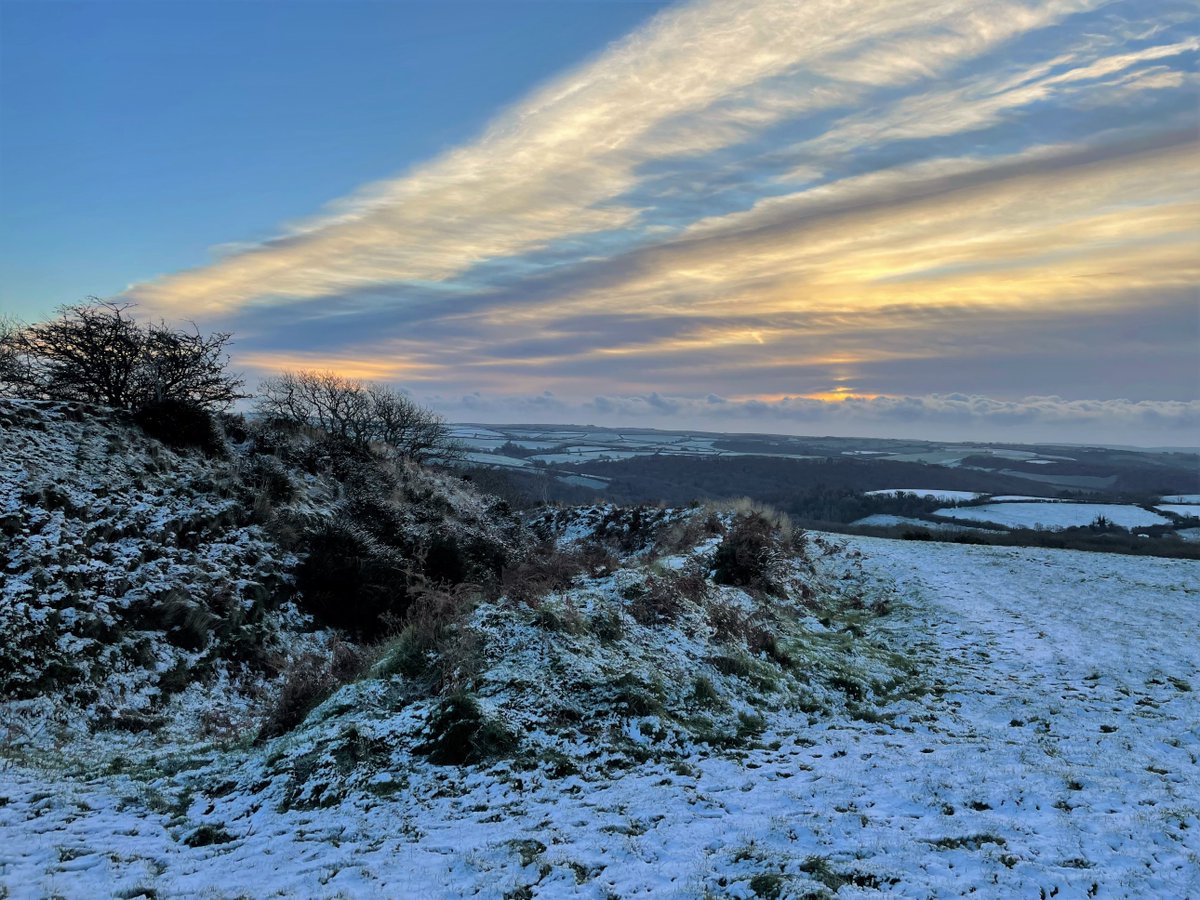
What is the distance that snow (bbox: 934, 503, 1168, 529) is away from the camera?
2245 inches

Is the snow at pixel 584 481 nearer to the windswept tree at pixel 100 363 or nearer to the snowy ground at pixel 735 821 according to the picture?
the windswept tree at pixel 100 363

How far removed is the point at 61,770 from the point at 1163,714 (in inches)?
601

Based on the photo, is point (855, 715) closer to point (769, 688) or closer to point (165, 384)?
point (769, 688)

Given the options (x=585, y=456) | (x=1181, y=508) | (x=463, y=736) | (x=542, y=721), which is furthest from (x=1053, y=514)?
(x=585, y=456)

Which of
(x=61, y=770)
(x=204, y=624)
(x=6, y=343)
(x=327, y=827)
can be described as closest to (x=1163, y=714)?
(x=327, y=827)

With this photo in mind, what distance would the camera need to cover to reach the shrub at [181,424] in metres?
18.0

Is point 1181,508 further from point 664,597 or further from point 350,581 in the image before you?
point 350,581

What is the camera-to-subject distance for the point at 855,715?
9758 millimetres

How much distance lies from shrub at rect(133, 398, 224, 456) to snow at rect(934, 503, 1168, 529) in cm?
6347

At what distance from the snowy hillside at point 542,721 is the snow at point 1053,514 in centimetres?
4713

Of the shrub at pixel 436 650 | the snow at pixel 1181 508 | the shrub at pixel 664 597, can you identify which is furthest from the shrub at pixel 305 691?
the snow at pixel 1181 508

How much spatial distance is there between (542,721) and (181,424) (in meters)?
16.3

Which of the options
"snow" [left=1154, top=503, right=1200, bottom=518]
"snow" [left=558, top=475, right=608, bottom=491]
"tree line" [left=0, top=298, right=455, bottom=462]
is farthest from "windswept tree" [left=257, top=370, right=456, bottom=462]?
"snow" [left=1154, top=503, right=1200, bottom=518]

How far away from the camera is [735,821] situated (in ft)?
20.4
